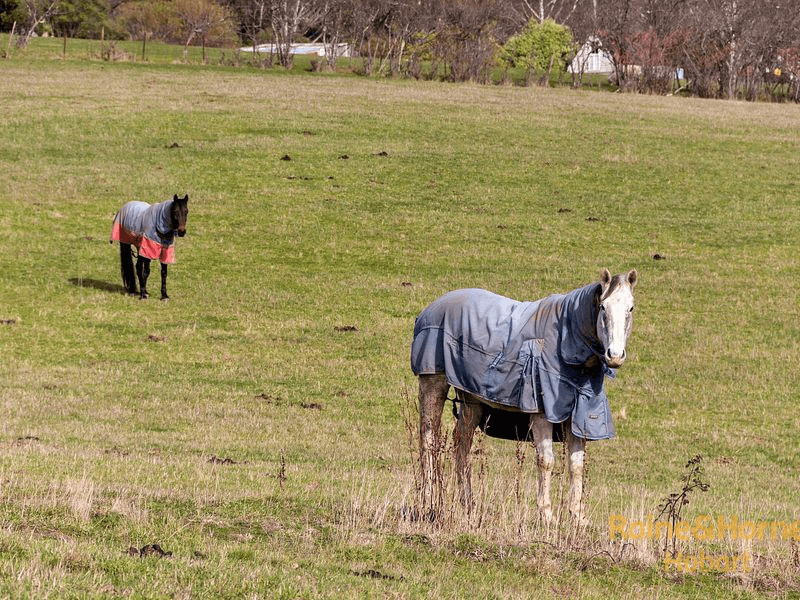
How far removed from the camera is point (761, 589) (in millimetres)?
7660

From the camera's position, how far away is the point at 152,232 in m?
21.7

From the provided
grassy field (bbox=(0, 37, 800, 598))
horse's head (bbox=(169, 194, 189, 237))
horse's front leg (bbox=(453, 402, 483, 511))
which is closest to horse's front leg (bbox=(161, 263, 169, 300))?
grassy field (bbox=(0, 37, 800, 598))

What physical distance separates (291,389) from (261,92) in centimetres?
2969

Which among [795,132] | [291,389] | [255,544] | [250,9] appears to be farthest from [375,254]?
[250,9]

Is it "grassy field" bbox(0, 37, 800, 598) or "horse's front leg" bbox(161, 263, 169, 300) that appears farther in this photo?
"horse's front leg" bbox(161, 263, 169, 300)

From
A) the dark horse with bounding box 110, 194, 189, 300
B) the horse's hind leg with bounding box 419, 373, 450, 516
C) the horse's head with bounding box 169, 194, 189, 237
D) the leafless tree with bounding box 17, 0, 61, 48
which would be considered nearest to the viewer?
the horse's hind leg with bounding box 419, 373, 450, 516

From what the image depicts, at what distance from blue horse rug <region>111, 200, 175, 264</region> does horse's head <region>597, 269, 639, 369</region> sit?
47.9ft

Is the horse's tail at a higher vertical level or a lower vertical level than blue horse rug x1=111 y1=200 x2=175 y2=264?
lower

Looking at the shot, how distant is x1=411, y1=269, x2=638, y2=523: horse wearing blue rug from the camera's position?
855cm

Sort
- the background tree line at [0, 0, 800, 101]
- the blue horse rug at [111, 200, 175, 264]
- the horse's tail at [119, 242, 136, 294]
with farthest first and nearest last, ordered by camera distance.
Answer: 1. the background tree line at [0, 0, 800, 101]
2. the horse's tail at [119, 242, 136, 294]
3. the blue horse rug at [111, 200, 175, 264]

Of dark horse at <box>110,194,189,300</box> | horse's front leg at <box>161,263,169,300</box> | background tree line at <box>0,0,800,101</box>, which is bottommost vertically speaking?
horse's front leg at <box>161,263,169,300</box>

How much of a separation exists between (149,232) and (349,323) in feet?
14.7

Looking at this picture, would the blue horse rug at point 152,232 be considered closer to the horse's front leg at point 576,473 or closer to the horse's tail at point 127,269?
the horse's tail at point 127,269

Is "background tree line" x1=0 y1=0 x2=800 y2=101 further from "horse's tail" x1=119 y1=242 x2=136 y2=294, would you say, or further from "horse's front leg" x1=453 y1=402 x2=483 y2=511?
"horse's front leg" x1=453 y1=402 x2=483 y2=511
